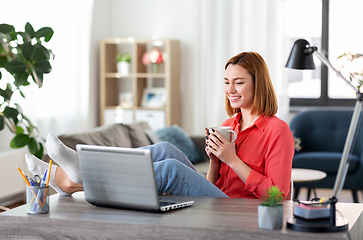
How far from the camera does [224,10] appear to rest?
213 inches

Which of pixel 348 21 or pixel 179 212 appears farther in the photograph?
pixel 348 21

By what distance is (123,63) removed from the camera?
5.48m

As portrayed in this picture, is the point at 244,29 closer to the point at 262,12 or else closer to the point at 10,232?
the point at 262,12

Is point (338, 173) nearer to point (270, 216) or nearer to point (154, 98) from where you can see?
point (270, 216)

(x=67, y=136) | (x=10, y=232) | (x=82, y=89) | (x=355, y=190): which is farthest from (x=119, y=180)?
(x=82, y=89)

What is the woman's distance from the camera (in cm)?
176

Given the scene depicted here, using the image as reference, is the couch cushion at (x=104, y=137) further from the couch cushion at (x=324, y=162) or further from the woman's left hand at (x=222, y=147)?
the couch cushion at (x=324, y=162)

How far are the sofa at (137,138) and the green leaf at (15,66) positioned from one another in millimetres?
1210

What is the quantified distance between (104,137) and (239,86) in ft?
5.34

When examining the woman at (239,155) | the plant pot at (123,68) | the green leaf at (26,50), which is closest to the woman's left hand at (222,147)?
the woman at (239,155)

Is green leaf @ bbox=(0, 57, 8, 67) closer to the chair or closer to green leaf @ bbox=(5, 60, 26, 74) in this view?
green leaf @ bbox=(5, 60, 26, 74)

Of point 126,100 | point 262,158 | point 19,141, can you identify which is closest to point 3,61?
point 19,141

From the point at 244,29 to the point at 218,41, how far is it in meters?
0.32

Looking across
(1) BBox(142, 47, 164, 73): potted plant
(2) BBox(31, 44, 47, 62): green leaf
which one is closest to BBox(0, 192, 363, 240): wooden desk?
(2) BBox(31, 44, 47, 62): green leaf
